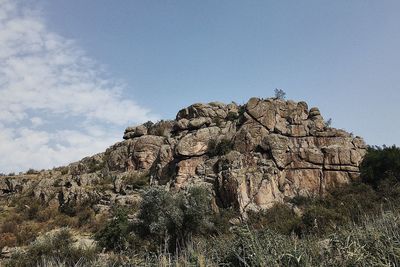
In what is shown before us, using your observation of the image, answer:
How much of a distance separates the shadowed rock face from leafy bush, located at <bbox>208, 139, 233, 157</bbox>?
0.10 metres

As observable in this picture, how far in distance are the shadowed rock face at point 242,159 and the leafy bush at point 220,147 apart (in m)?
0.10

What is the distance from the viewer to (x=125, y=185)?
38.9m

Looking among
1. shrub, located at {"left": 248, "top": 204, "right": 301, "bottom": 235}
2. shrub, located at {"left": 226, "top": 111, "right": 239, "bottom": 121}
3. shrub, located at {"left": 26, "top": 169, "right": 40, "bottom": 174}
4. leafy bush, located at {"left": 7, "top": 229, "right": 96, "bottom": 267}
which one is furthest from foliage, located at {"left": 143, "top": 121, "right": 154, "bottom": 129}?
leafy bush, located at {"left": 7, "top": 229, "right": 96, "bottom": 267}

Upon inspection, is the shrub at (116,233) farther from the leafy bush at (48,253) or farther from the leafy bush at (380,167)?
the leafy bush at (380,167)

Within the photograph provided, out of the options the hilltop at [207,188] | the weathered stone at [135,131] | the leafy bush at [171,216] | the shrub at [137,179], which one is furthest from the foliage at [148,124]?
the leafy bush at [171,216]

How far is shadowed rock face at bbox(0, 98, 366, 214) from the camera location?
32.6 metres

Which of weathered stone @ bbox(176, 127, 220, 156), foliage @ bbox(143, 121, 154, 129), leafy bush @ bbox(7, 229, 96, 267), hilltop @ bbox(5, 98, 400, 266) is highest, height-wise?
foliage @ bbox(143, 121, 154, 129)

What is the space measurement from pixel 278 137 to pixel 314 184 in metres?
5.59

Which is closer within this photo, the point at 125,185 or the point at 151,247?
the point at 151,247

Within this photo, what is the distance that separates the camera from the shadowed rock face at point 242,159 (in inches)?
1283

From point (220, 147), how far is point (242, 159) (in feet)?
11.2

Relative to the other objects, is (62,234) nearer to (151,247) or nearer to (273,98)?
(151,247)

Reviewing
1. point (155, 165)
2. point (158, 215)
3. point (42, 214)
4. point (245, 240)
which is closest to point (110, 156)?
point (155, 165)

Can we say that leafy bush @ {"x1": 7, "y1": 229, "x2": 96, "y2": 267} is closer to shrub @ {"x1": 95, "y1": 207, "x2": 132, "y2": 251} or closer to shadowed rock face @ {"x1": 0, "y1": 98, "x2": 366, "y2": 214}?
shrub @ {"x1": 95, "y1": 207, "x2": 132, "y2": 251}
